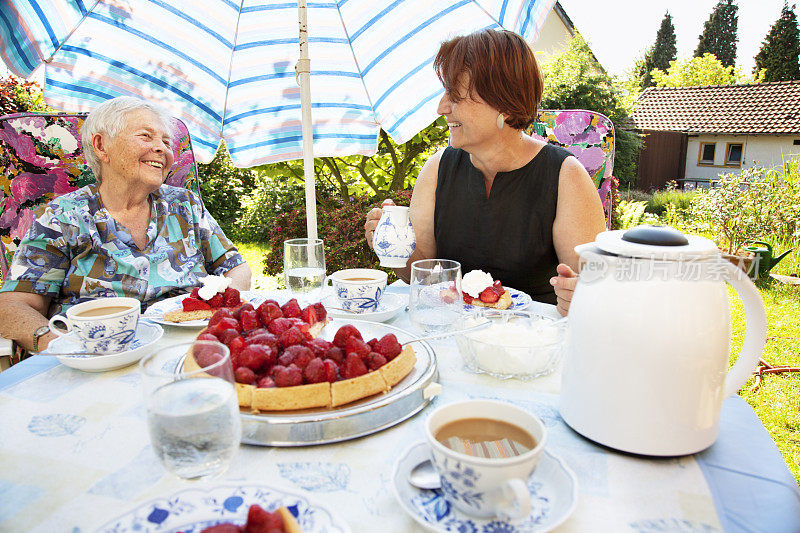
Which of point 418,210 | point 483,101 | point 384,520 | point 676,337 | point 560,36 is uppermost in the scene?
point 560,36

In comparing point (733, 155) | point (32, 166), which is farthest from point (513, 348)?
point (733, 155)

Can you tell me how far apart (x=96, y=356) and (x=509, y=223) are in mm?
1676

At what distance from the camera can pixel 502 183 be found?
87.7 inches

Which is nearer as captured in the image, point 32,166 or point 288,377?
point 288,377

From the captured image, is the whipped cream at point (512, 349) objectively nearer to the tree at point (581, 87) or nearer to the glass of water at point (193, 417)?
the glass of water at point (193, 417)

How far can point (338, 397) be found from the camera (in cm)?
91

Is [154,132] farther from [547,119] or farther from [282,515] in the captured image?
[547,119]

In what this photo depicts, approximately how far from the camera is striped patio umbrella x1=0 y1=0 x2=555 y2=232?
2229mm

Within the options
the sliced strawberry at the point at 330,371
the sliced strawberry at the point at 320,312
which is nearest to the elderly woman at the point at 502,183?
the sliced strawberry at the point at 320,312

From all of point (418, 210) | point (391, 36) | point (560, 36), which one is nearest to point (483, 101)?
point (418, 210)

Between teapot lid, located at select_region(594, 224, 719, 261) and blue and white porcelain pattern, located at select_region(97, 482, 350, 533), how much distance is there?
0.61m

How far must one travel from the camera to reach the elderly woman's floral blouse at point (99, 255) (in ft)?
5.92

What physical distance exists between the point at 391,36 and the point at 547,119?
1069 mm

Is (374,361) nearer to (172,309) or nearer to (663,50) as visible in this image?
(172,309)
